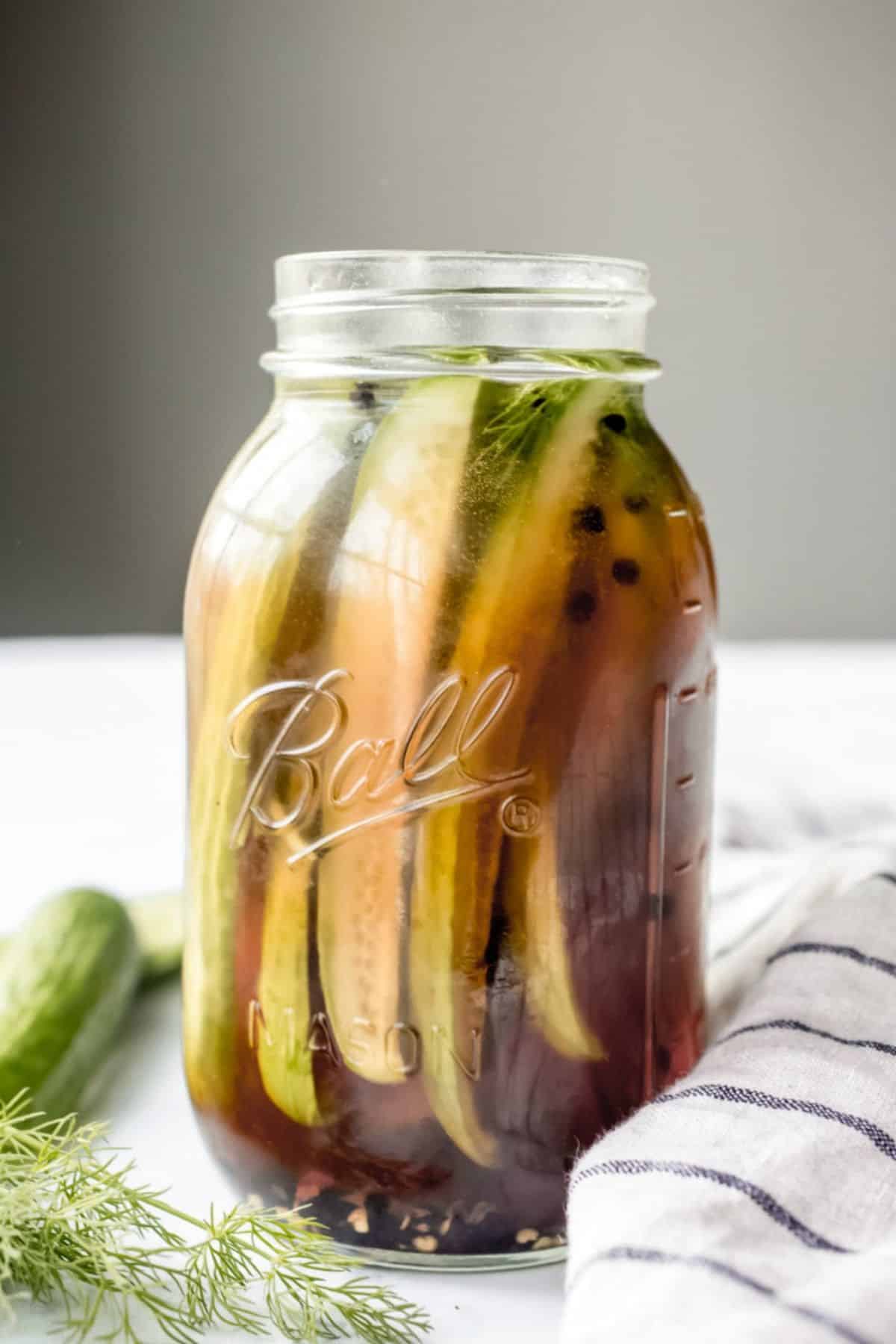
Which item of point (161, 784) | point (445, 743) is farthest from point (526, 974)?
point (161, 784)

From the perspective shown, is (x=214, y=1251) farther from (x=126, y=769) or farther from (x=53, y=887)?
(x=126, y=769)

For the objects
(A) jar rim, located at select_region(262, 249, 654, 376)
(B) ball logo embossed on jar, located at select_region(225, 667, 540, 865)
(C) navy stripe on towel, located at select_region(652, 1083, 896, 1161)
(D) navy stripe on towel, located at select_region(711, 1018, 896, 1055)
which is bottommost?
(D) navy stripe on towel, located at select_region(711, 1018, 896, 1055)

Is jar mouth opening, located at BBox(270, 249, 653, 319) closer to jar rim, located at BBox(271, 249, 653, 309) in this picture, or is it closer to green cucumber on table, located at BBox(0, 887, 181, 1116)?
jar rim, located at BBox(271, 249, 653, 309)

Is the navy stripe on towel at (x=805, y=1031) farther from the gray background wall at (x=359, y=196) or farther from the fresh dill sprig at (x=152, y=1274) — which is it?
the gray background wall at (x=359, y=196)

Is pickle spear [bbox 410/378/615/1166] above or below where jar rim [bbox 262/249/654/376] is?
below

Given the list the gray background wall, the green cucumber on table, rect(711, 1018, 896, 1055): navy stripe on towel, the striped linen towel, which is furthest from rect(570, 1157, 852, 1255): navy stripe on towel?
the gray background wall
